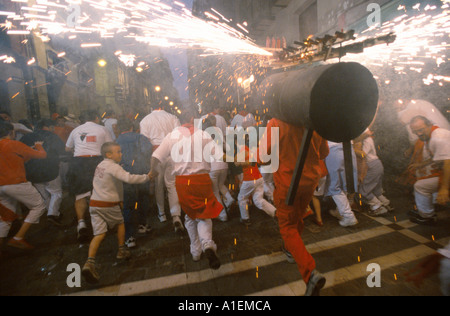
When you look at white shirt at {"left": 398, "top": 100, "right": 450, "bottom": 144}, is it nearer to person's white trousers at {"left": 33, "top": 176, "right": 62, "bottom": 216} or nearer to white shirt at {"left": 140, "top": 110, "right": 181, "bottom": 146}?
white shirt at {"left": 140, "top": 110, "right": 181, "bottom": 146}

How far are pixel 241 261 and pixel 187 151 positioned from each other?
179cm

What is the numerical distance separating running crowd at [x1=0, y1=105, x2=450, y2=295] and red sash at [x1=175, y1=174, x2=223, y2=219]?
0.05 ft

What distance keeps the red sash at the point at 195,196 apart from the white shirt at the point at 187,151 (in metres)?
0.11

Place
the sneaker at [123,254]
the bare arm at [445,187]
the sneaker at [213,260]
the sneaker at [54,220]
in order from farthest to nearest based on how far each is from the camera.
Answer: the sneaker at [54,220] → the sneaker at [123,254] → the bare arm at [445,187] → the sneaker at [213,260]

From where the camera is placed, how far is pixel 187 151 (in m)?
3.50

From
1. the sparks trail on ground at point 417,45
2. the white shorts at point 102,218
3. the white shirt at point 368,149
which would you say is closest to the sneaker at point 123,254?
the white shorts at point 102,218

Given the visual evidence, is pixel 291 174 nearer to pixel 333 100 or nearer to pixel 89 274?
pixel 333 100

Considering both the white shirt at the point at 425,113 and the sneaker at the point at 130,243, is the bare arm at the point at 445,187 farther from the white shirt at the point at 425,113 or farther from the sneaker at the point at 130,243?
the sneaker at the point at 130,243

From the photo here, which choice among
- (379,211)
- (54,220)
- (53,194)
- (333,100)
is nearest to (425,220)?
(379,211)

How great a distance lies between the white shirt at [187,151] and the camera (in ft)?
11.5

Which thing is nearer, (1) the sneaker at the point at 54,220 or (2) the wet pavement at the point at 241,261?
(2) the wet pavement at the point at 241,261

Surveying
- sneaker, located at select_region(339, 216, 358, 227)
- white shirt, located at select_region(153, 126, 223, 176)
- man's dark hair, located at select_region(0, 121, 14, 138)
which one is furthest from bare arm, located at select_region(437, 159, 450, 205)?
man's dark hair, located at select_region(0, 121, 14, 138)
